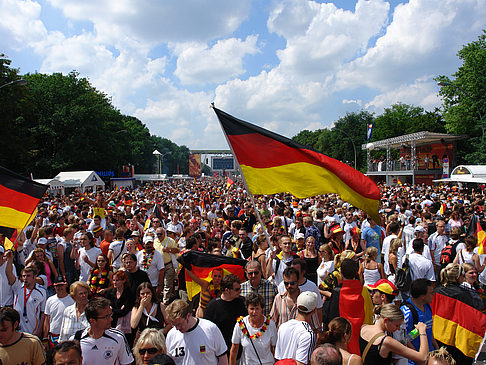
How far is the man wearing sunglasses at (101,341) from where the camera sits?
3404 mm

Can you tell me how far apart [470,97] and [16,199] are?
43599 mm

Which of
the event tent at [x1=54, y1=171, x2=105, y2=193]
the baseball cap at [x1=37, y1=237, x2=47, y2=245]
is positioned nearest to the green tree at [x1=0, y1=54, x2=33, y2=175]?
the event tent at [x1=54, y1=171, x2=105, y2=193]

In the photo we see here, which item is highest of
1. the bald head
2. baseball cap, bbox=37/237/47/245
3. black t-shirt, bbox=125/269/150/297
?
baseball cap, bbox=37/237/47/245

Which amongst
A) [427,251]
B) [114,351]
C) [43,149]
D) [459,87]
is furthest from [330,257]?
[43,149]

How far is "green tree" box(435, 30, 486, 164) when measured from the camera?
3803 cm

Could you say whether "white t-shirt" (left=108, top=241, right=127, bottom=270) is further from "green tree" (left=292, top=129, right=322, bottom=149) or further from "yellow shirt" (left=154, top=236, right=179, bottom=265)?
"green tree" (left=292, top=129, right=322, bottom=149)

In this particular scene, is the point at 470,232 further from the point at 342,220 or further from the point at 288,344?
the point at 288,344

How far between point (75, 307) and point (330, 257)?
359 centimetres

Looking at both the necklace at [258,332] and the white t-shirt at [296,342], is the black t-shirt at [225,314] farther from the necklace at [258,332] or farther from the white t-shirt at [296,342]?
the white t-shirt at [296,342]

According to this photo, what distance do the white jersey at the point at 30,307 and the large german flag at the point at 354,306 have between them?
150 inches

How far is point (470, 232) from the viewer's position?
891 cm

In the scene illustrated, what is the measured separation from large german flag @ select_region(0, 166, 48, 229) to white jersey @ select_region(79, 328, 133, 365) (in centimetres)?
266

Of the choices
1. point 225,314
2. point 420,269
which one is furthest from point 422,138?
point 225,314

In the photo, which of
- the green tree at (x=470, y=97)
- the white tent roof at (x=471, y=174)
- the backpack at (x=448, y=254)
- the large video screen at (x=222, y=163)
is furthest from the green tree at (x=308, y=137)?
the backpack at (x=448, y=254)
